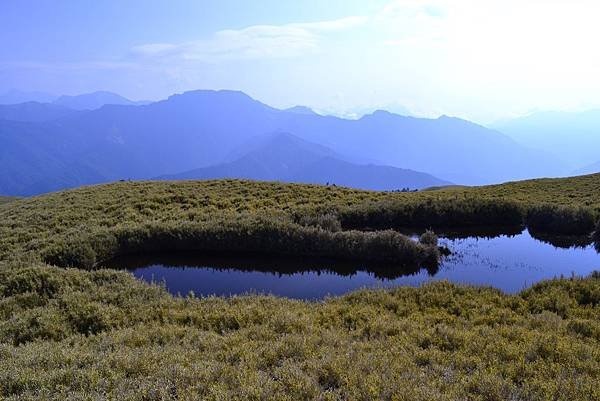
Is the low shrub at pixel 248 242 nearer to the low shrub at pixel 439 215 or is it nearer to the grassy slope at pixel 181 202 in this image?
the grassy slope at pixel 181 202

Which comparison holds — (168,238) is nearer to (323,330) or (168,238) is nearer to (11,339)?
(11,339)

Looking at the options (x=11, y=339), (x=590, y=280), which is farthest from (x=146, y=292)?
(x=590, y=280)

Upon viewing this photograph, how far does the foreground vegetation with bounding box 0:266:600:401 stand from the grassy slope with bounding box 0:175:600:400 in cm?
3

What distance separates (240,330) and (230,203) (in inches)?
855

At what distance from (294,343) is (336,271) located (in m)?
10.9

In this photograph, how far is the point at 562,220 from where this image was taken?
85.7 feet

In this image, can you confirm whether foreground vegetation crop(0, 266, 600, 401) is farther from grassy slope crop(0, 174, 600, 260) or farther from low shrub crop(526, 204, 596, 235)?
grassy slope crop(0, 174, 600, 260)

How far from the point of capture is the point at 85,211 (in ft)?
102

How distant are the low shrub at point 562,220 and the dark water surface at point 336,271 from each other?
2.37m

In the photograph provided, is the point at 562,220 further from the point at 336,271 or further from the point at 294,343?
the point at 294,343

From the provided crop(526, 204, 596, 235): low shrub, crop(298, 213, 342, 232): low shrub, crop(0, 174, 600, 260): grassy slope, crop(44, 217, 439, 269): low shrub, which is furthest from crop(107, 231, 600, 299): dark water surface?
crop(0, 174, 600, 260): grassy slope

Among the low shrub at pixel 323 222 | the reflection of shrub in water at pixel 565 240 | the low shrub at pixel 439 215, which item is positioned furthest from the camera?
the low shrub at pixel 439 215

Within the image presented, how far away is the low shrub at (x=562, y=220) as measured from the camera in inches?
1006

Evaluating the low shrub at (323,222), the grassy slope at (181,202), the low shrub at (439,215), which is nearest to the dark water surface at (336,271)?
the low shrub at (323,222)
